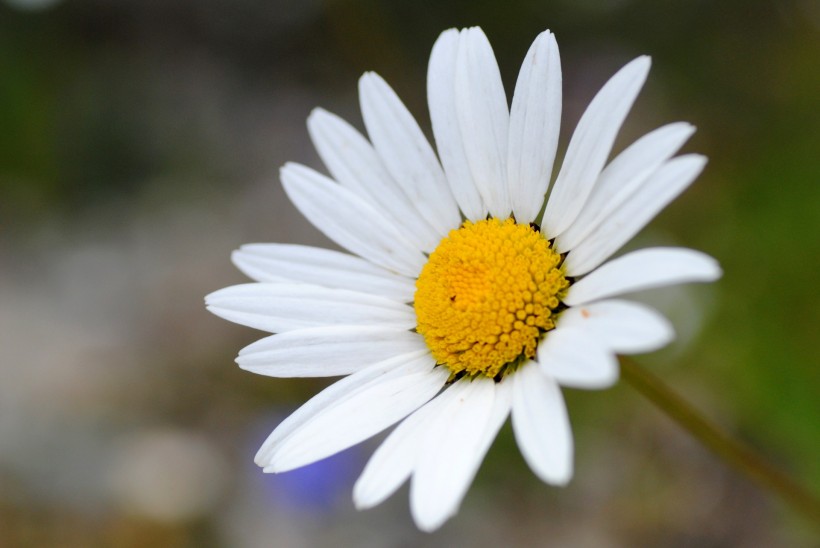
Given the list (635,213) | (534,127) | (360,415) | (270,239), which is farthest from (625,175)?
(270,239)

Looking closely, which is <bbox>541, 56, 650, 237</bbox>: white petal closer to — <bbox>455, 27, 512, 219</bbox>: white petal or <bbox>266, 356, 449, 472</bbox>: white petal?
<bbox>455, 27, 512, 219</bbox>: white petal

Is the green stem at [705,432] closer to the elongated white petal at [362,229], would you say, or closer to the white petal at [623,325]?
the white petal at [623,325]

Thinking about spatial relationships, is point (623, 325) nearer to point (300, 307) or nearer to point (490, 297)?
point (490, 297)

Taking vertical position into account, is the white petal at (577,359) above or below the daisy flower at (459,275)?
below

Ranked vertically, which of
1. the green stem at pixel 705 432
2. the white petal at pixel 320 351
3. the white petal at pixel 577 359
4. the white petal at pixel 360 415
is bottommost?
the green stem at pixel 705 432

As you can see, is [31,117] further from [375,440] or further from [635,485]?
[635,485]

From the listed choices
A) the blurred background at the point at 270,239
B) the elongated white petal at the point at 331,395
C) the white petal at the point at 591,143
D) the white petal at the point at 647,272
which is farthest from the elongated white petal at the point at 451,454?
the blurred background at the point at 270,239

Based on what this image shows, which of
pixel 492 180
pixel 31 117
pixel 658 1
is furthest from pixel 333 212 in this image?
pixel 31 117
